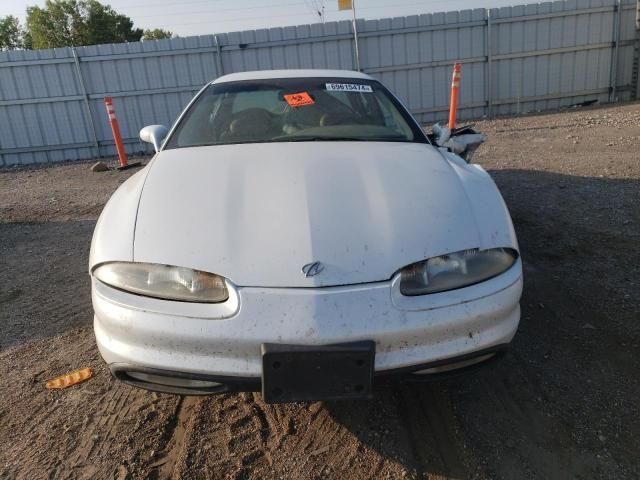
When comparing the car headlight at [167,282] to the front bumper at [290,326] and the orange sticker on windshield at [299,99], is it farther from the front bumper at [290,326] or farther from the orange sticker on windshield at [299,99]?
the orange sticker on windshield at [299,99]

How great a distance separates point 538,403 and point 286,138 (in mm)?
1888

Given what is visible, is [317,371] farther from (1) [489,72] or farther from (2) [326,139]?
(1) [489,72]

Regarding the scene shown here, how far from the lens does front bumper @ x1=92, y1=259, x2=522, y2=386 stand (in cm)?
163

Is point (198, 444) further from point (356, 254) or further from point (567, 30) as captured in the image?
point (567, 30)

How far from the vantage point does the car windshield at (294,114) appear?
2.91m

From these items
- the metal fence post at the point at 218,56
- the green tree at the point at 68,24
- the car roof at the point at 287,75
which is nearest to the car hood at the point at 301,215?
the car roof at the point at 287,75

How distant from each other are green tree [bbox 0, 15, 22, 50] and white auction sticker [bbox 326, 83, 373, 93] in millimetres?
44949

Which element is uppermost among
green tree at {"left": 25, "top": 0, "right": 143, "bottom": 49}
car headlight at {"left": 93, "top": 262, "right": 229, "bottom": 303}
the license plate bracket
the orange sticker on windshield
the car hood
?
green tree at {"left": 25, "top": 0, "right": 143, "bottom": 49}

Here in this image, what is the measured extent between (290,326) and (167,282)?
0.50 metres

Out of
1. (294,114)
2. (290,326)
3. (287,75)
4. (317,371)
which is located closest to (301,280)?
(290,326)

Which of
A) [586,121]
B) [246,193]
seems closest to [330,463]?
[246,193]

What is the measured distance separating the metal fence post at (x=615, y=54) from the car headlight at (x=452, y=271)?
12254 mm

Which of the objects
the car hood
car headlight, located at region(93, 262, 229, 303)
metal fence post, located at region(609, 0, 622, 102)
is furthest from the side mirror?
metal fence post, located at region(609, 0, 622, 102)

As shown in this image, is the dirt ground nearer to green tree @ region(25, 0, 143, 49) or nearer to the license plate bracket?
the license plate bracket
